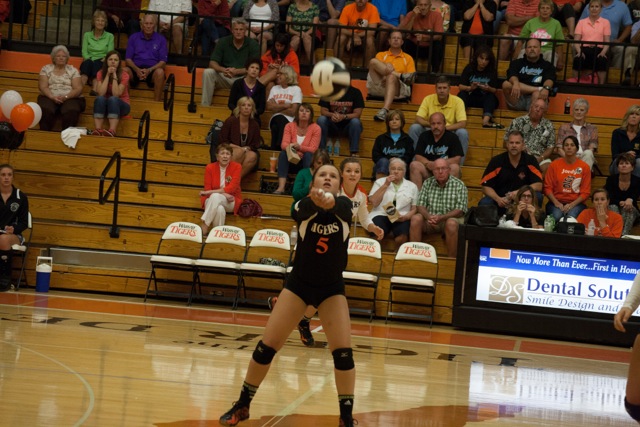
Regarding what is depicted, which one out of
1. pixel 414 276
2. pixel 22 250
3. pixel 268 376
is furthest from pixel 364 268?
pixel 268 376

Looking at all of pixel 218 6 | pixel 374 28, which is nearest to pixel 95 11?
pixel 218 6

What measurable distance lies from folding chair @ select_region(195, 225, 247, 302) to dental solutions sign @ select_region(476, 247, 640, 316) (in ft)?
11.0

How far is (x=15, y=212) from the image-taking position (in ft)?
42.7

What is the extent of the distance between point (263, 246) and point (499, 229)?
3368 millimetres

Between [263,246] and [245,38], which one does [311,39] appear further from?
[263,246]

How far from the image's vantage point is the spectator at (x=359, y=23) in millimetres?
16516

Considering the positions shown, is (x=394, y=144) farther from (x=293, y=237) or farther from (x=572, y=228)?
(x=572, y=228)

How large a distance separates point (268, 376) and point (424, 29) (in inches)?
383

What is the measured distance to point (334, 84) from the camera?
7.23m

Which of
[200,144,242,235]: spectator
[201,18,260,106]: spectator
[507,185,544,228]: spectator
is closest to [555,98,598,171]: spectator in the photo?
[507,185,544,228]: spectator

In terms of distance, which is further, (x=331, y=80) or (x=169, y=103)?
(x=169, y=103)

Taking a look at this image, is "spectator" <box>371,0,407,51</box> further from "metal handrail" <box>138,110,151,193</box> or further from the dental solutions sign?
the dental solutions sign

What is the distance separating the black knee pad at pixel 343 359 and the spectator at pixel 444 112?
28.6ft

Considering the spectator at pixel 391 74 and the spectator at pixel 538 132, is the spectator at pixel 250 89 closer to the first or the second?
the spectator at pixel 391 74
